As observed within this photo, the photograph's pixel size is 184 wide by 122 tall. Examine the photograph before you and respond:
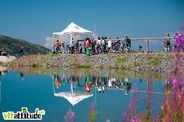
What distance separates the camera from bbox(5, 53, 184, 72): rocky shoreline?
88.3 ft

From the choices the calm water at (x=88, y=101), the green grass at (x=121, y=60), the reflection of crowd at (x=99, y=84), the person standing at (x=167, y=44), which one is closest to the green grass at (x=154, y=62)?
the person standing at (x=167, y=44)

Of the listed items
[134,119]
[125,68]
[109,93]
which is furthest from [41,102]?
[125,68]

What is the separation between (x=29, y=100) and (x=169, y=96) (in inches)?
363

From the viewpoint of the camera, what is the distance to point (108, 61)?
30094 mm

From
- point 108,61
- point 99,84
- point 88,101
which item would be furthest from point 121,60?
point 88,101

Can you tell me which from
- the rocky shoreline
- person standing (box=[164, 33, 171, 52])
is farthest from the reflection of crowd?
person standing (box=[164, 33, 171, 52])

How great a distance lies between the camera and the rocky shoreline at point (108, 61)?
26.9 metres

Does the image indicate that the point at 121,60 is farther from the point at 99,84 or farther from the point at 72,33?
the point at 99,84

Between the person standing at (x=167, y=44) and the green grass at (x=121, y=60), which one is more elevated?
the person standing at (x=167, y=44)

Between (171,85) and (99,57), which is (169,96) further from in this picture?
(99,57)

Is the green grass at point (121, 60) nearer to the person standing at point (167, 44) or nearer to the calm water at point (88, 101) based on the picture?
the person standing at point (167, 44)

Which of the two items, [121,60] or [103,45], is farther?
[103,45]

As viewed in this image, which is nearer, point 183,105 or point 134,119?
point 183,105

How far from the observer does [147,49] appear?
30.0 metres
